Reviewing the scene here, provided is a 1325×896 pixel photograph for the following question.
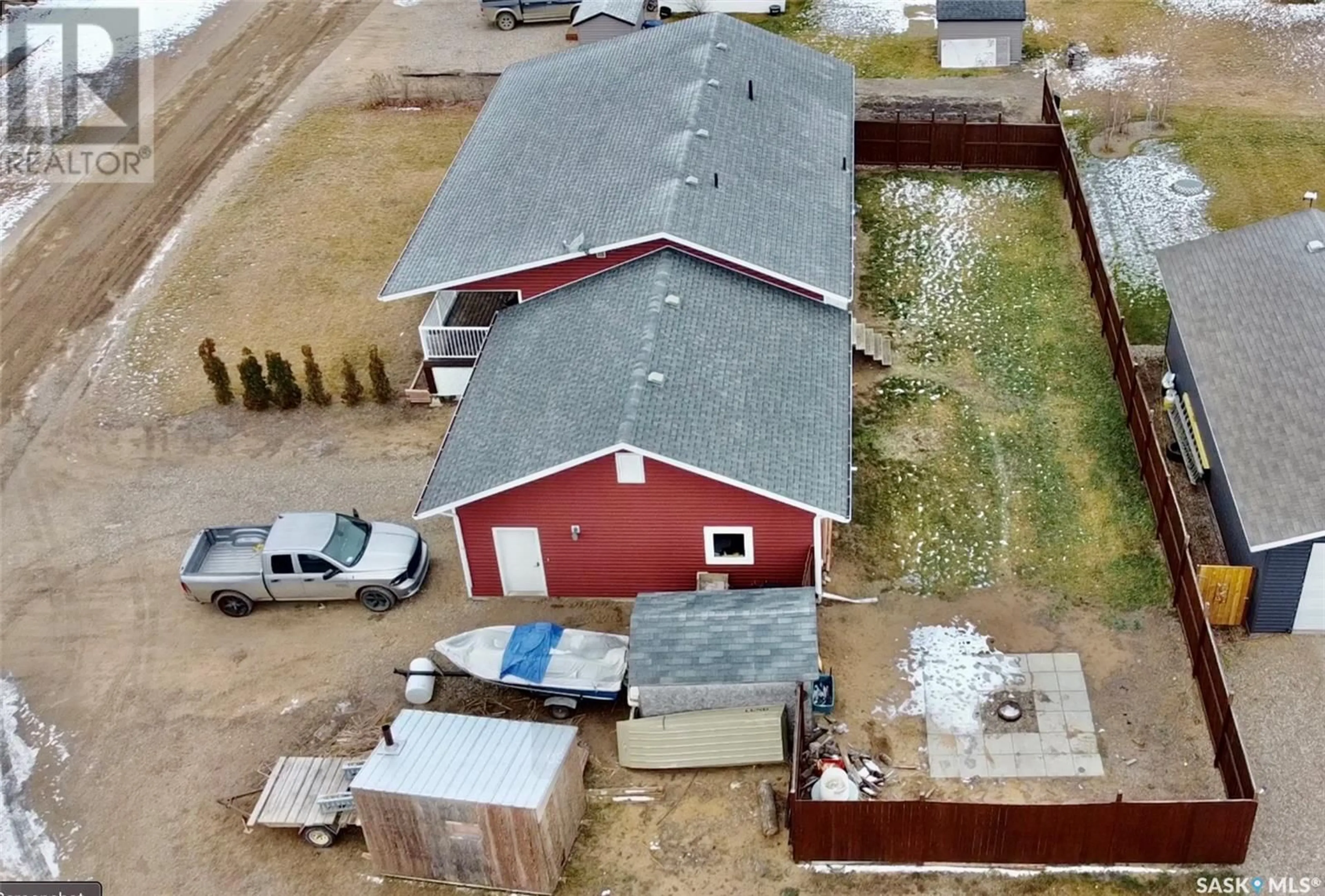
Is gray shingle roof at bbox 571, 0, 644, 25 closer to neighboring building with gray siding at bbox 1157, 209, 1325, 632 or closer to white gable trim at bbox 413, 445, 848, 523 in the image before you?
neighboring building with gray siding at bbox 1157, 209, 1325, 632

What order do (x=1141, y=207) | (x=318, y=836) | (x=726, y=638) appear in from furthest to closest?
(x=1141, y=207), (x=726, y=638), (x=318, y=836)

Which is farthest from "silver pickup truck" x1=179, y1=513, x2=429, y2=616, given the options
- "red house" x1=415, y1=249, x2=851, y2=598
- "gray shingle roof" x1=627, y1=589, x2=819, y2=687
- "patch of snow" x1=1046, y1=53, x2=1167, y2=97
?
"patch of snow" x1=1046, y1=53, x2=1167, y2=97

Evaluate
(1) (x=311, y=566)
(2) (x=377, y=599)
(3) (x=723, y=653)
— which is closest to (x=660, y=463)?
(3) (x=723, y=653)

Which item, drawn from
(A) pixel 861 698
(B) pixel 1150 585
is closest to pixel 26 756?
(A) pixel 861 698

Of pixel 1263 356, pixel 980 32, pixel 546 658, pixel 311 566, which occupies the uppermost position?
pixel 980 32

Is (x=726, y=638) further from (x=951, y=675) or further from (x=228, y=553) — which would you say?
(x=228, y=553)

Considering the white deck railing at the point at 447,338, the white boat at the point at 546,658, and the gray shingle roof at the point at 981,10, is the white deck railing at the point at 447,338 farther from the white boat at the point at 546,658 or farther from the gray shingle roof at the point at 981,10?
the gray shingle roof at the point at 981,10
